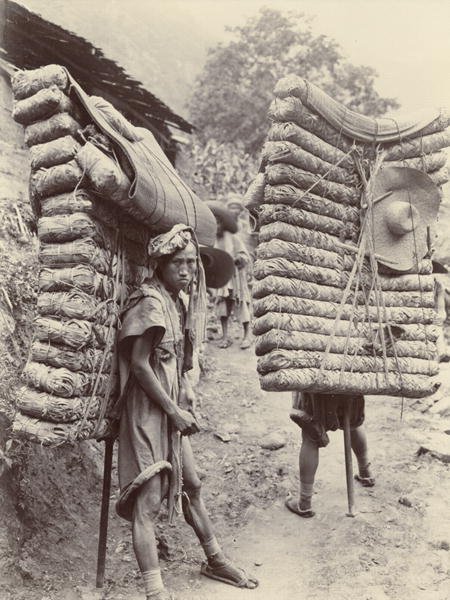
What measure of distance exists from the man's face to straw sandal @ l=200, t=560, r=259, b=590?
65.3 inches

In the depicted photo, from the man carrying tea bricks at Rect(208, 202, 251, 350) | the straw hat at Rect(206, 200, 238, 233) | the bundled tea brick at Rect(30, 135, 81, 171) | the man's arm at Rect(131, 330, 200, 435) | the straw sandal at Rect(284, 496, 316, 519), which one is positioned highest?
the straw hat at Rect(206, 200, 238, 233)

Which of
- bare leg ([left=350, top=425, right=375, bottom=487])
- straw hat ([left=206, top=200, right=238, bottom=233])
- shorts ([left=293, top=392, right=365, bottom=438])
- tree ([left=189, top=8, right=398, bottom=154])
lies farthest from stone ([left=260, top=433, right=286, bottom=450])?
tree ([left=189, top=8, right=398, bottom=154])

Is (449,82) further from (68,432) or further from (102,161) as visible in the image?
(68,432)

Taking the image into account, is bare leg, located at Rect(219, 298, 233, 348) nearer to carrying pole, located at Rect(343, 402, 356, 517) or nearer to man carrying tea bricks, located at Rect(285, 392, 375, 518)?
man carrying tea bricks, located at Rect(285, 392, 375, 518)

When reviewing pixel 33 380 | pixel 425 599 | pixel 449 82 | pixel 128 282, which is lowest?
pixel 425 599

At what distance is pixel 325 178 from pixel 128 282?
1550 millimetres

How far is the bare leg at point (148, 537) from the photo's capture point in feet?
9.53

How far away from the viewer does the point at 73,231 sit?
2.84m

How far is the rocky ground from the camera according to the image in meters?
3.37

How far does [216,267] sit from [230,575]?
9.35ft

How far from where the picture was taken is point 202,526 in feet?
11.2

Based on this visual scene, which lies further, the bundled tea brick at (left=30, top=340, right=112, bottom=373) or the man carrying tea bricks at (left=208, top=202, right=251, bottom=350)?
the man carrying tea bricks at (left=208, top=202, right=251, bottom=350)

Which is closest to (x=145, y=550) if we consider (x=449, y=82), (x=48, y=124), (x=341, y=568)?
(x=341, y=568)

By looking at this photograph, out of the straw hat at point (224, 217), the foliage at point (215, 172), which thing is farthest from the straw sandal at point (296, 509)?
the foliage at point (215, 172)
